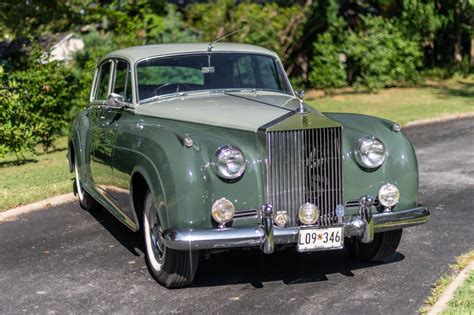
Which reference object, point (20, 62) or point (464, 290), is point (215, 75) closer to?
point (464, 290)

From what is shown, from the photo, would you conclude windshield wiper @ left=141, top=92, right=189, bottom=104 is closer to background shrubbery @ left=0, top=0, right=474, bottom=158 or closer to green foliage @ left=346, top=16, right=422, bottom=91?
background shrubbery @ left=0, top=0, right=474, bottom=158

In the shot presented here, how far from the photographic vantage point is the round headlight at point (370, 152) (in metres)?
5.69

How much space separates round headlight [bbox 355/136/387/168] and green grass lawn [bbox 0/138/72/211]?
4.67 meters

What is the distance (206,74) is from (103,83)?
4.90 ft

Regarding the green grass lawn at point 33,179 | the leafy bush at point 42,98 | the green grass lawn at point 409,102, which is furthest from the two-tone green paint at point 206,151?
the green grass lawn at point 409,102

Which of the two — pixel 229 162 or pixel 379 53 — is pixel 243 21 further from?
pixel 229 162

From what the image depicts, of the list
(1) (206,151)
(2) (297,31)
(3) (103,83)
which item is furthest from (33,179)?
(2) (297,31)

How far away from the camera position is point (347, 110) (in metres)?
19.1

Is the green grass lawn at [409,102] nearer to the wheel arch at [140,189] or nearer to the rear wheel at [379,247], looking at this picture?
the rear wheel at [379,247]

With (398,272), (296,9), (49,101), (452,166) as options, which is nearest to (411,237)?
(398,272)

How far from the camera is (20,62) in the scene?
59.6 ft

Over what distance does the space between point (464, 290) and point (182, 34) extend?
52.7 ft

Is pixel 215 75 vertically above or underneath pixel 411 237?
above

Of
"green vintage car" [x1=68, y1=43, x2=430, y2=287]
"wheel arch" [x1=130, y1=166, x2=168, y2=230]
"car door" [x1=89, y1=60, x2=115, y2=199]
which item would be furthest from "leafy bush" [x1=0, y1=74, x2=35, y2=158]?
"wheel arch" [x1=130, y1=166, x2=168, y2=230]
